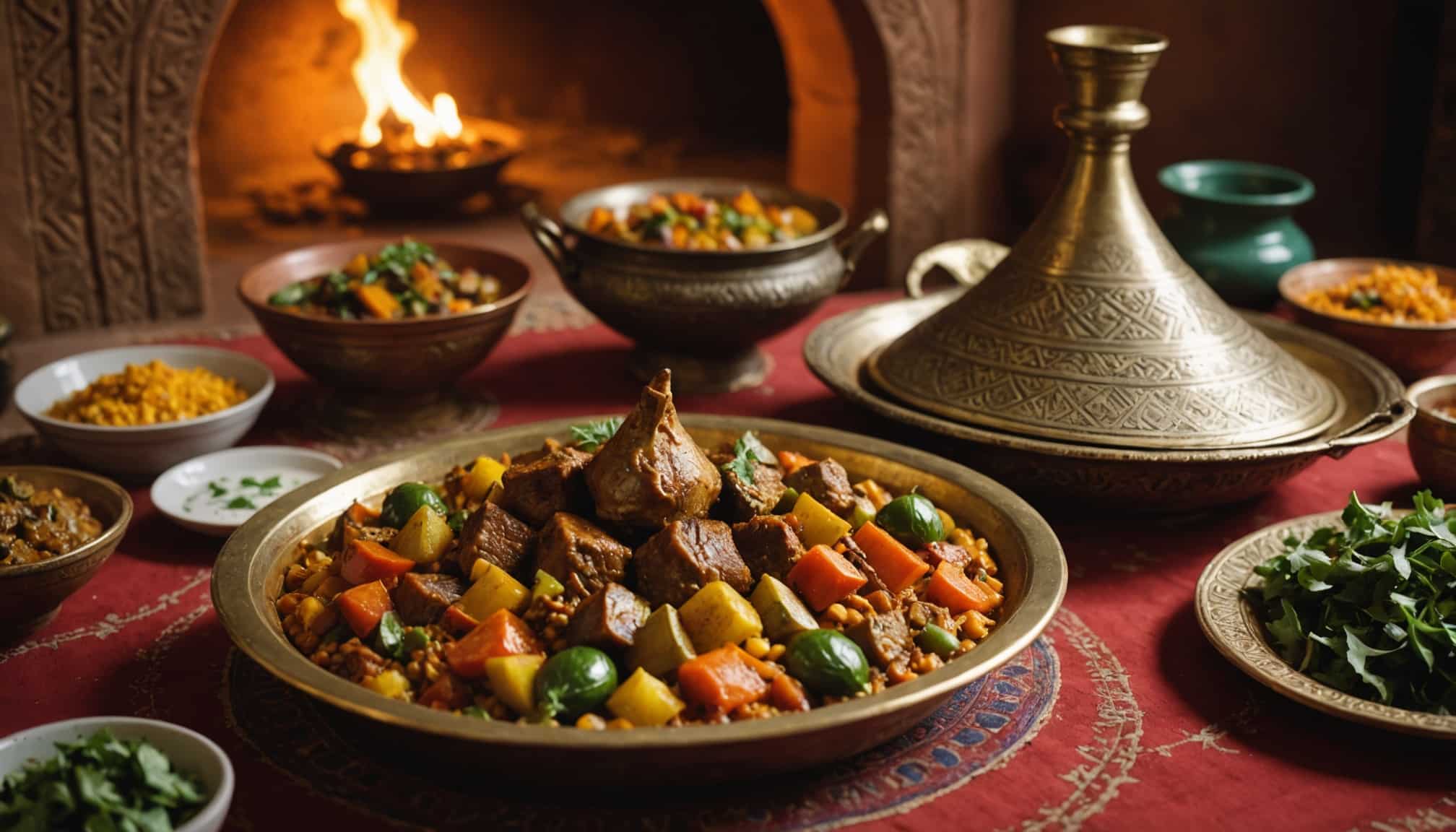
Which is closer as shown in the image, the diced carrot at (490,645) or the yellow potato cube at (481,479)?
the diced carrot at (490,645)

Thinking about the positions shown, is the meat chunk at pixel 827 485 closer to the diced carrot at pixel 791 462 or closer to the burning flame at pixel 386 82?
the diced carrot at pixel 791 462

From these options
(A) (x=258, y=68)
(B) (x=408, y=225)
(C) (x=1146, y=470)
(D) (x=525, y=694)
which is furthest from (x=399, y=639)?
(A) (x=258, y=68)

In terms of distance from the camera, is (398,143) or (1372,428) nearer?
(1372,428)

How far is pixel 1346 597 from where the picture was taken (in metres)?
2.08

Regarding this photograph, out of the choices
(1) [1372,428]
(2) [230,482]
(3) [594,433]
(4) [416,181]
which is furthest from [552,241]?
(4) [416,181]

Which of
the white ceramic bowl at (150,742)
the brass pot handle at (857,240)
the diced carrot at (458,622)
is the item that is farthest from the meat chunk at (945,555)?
the brass pot handle at (857,240)

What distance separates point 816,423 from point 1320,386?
1.08m

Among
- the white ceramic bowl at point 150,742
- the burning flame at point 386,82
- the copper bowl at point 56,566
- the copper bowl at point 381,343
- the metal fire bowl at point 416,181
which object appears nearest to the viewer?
the white ceramic bowl at point 150,742

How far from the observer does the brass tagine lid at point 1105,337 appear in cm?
255

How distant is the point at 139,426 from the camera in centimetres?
269

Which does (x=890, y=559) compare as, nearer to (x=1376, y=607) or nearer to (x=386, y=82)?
(x=1376, y=607)

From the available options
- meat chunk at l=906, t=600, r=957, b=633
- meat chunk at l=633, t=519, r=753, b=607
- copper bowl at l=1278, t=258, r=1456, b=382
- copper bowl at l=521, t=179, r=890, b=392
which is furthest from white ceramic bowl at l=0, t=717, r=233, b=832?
copper bowl at l=1278, t=258, r=1456, b=382

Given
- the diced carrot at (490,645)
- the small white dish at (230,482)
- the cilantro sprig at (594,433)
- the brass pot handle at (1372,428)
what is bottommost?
the small white dish at (230,482)

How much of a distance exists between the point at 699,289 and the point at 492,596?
1.41 meters
